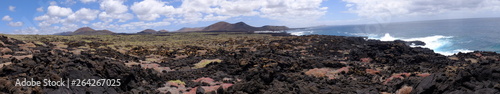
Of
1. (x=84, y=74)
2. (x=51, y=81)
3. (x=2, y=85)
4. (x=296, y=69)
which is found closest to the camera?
(x=2, y=85)

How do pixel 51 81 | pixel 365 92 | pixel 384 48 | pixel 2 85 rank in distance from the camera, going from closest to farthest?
pixel 2 85
pixel 51 81
pixel 365 92
pixel 384 48

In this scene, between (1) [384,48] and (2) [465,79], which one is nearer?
(2) [465,79]

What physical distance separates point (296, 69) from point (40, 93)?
1694 centimetres

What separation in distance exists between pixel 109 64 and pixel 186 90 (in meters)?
4.25

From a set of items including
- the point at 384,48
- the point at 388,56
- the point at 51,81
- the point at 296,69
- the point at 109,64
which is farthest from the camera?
the point at 384,48

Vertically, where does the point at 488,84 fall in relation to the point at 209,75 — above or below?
above

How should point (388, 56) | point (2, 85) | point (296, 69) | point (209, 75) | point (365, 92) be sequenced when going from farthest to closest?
1. point (388, 56)
2. point (296, 69)
3. point (209, 75)
4. point (365, 92)
5. point (2, 85)

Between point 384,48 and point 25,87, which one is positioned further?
point 384,48

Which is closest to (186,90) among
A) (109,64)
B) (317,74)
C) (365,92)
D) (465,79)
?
(109,64)

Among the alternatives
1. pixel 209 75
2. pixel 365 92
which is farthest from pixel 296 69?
pixel 365 92

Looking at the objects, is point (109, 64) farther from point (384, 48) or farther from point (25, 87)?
point (384, 48)

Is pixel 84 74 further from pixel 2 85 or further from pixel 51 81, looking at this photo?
pixel 2 85

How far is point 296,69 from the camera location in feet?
71.5

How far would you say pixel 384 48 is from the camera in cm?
3569
